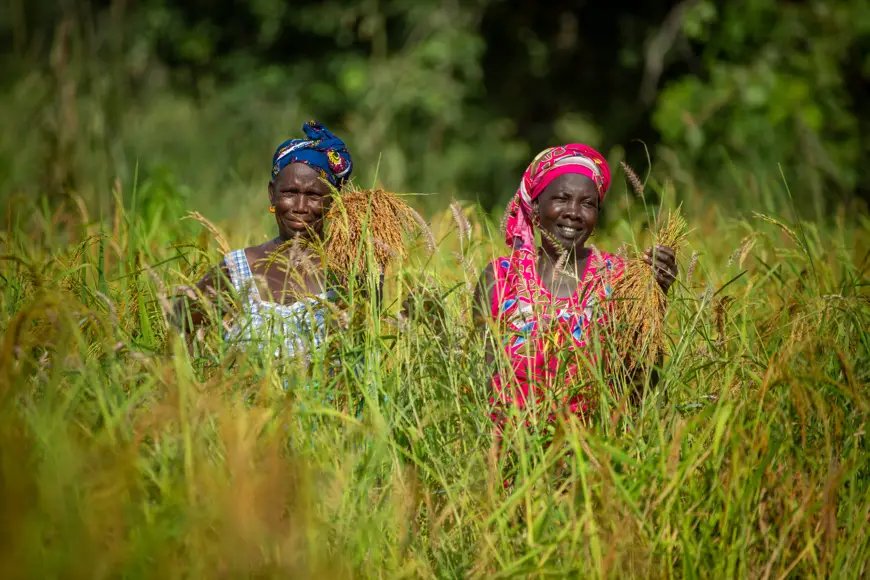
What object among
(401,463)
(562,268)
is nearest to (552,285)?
(562,268)

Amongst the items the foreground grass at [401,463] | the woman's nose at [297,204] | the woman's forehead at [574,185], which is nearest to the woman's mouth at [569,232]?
the woman's forehead at [574,185]

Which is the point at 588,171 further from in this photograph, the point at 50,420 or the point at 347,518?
the point at 50,420

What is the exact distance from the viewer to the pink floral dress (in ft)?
8.16

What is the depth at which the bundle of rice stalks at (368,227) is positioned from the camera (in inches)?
102

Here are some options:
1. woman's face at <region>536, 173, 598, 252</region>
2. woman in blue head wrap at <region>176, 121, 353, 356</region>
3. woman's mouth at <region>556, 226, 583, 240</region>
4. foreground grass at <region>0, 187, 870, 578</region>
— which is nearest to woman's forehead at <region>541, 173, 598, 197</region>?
woman's face at <region>536, 173, 598, 252</region>

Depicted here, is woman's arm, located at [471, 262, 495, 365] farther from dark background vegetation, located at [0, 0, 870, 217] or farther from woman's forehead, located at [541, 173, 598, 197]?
dark background vegetation, located at [0, 0, 870, 217]

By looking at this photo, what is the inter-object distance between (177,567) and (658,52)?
7.77 meters

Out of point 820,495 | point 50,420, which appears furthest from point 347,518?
point 820,495

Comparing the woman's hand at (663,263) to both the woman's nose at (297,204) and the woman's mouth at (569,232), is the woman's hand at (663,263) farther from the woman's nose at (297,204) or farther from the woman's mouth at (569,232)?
the woman's nose at (297,204)

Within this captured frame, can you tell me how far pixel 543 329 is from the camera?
266 centimetres

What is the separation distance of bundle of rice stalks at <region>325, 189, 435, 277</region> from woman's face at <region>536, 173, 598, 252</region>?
43 centimetres

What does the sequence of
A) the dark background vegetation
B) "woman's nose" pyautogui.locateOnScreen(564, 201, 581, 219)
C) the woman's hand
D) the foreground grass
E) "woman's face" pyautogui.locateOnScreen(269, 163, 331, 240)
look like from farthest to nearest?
the dark background vegetation
"woman's face" pyautogui.locateOnScreen(269, 163, 331, 240)
"woman's nose" pyautogui.locateOnScreen(564, 201, 581, 219)
the woman's hand
the foreground grass

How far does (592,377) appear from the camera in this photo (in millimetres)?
2537

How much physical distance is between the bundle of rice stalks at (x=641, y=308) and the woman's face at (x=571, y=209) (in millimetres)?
299
